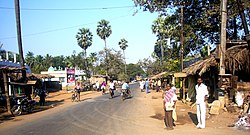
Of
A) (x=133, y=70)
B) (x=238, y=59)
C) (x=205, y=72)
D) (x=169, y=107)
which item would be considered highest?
(x=133, y=70)

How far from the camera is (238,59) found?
13.5 m

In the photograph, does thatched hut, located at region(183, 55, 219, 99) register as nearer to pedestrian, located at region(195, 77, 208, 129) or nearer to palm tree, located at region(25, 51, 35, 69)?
pedestrian, located at region(195, 77, 208, 129)

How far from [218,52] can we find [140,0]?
10649 mm

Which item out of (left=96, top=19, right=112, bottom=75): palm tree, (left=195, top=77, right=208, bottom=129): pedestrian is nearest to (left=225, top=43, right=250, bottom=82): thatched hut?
(left=195, top=77, right=208, bottom=129): pedestrian

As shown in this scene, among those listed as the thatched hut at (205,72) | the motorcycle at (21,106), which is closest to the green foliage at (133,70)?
the thatched hut at (205,72)

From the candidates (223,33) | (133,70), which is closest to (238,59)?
(223,33)

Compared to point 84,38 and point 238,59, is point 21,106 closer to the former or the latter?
point 238,59

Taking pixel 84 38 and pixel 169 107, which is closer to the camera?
pixel 169 107

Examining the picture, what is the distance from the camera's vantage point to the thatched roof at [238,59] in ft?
44.1

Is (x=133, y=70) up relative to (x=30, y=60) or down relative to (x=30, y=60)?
down

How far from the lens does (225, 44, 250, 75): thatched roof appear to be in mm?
13451

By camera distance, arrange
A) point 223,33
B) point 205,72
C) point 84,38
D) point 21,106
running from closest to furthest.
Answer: point 223,33, point 21,106, point 205,72, point 84,38

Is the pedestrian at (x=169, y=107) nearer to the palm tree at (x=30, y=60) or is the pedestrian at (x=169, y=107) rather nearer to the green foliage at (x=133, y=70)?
the palm tree at (x=30, y=60)

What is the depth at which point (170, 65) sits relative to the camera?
33.2 meters
